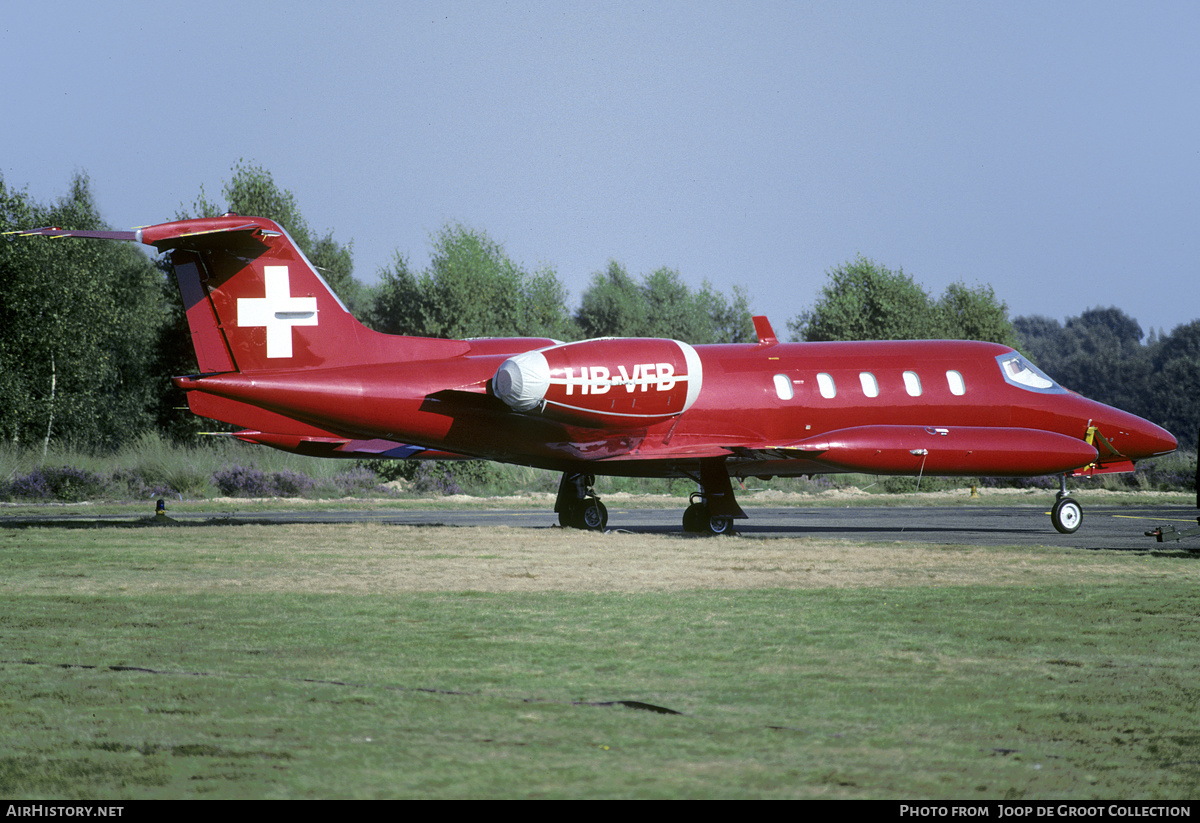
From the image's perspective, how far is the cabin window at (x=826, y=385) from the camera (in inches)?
893

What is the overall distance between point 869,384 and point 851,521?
5.22 meters

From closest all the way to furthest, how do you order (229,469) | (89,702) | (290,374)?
(89,702) → (290,374) → (229,469)

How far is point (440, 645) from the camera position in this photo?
952 cm

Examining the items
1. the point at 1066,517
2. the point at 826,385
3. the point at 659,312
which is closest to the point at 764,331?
the point at 826,385

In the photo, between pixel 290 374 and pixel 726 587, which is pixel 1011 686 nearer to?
pixel 726 587

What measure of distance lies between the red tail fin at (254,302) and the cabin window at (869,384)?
9690 mm

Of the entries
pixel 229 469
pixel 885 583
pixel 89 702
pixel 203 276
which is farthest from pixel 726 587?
pixel 229 469

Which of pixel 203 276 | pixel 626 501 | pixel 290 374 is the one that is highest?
pixel 203 276

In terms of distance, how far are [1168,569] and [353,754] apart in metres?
12.8

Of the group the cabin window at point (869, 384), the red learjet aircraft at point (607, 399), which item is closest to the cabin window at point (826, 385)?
the red learjet aircraft at point (607, 399)

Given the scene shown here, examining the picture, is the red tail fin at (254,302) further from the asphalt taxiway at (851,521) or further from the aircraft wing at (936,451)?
the aircraft wing at (936,451)

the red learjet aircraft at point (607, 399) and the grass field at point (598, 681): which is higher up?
the red learjet aircraft at point (607, 399)

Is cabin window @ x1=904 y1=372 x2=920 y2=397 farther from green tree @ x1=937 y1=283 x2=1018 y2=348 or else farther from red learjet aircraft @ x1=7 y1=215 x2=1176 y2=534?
green tree @ x1=937 y1=283 x2=1018 y2=348

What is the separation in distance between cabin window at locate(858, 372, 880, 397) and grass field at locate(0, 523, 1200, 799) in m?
7.54
